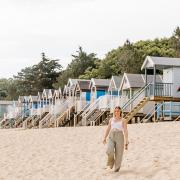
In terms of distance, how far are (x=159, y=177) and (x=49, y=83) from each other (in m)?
88.2

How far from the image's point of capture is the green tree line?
64.1 meters

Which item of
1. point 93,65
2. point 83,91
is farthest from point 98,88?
point 93,65

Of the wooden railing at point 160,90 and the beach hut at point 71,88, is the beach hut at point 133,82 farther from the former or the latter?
the beach hut at point 71,88

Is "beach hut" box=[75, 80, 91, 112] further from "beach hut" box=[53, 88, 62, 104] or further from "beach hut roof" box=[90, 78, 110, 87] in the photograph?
"beach hut" box=[53, 88, 62, 104]

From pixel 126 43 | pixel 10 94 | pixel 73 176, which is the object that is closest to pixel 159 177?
pixel 73 176

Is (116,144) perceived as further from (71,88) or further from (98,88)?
(71,88)

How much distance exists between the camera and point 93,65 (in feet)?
292

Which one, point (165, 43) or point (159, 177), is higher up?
point (165, 43)

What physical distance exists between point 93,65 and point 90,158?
72.6 m

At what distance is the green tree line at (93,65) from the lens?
2525 inches

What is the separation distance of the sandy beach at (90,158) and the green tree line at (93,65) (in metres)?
39.5

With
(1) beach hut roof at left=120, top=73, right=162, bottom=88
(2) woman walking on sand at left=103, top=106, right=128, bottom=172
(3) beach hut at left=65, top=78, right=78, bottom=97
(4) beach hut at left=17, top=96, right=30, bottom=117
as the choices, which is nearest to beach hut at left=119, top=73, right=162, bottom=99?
(1) beach hut roof at left=120, top=73, right=162, bottom=88

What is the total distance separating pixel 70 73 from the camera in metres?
86.3

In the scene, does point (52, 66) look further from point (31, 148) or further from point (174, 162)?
point (174, 162)
